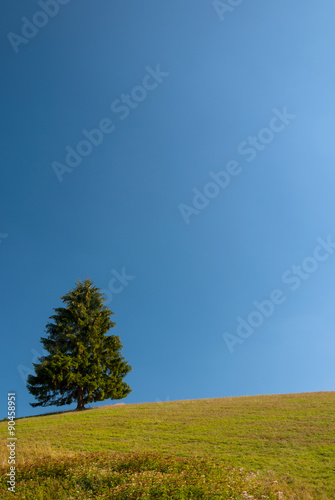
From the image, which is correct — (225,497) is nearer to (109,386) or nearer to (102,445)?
(102,445)

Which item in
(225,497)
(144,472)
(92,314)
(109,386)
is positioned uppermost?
(92,314)

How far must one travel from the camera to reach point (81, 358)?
1219 inches

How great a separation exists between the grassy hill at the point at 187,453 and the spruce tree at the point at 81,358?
5970mm

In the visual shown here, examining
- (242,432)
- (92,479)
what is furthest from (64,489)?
(242,432)

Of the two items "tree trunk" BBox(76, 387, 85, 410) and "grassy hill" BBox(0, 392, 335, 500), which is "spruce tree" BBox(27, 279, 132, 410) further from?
"grassy hill" BBox(0, 392, 335, 500)

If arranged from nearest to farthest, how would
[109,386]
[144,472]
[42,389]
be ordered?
1. [144,472]
2. [42,389]
3. [109,386]

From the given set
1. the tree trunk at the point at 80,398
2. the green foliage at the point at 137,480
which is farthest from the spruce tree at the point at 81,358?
the green foliage at the point at 137,480

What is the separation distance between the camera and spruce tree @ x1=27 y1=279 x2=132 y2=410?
1169 inches

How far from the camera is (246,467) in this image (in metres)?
12.2

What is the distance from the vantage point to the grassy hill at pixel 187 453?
33.1 ft

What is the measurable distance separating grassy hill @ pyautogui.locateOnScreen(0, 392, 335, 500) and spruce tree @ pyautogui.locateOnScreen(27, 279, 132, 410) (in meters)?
5.97

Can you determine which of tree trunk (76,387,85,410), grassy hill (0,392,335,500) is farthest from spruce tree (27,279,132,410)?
grassy hill (0,392,335,500)

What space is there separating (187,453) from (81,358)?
1902cm

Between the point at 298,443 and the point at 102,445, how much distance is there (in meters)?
8.73
